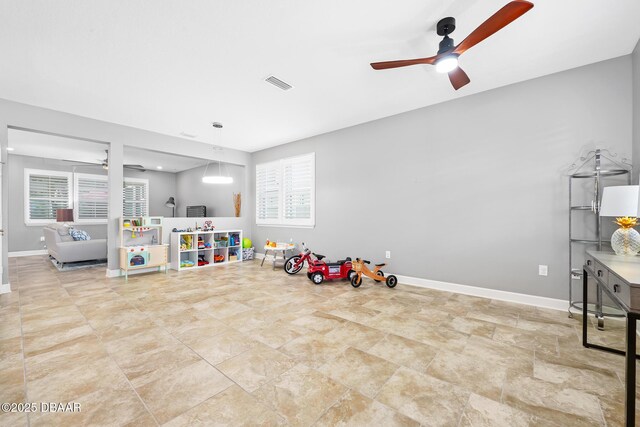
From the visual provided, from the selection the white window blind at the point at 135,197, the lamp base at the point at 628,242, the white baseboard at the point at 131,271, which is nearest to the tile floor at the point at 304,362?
the lamp base at the point at 628,242

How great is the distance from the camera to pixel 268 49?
270cm

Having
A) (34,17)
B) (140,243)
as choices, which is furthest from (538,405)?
(140,243)

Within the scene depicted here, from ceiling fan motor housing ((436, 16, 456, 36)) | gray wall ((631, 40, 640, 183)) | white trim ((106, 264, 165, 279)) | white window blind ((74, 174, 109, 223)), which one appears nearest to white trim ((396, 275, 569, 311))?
gray wall ((631, 40, 640, 183))

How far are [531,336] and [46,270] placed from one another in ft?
26.6

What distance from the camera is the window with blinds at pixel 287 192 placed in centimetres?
570

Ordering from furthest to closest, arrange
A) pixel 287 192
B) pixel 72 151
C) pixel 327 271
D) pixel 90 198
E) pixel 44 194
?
pixel 90 198
pixel 44 194
pixel 72 151
pixel 287 192
pixel 327 271

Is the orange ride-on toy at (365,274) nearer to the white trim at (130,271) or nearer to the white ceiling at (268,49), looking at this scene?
the white ceiling at (268,49)

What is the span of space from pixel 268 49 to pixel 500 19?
2027 millimetres

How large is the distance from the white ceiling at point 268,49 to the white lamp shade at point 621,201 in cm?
152

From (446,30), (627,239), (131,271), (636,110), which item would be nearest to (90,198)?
(131,271)

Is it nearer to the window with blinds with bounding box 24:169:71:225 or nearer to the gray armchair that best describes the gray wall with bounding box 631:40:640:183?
the gray armchair

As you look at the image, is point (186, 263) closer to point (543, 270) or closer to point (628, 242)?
point (543, 270)

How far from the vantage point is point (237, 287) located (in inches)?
162

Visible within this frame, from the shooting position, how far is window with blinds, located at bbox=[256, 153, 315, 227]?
570 cm
